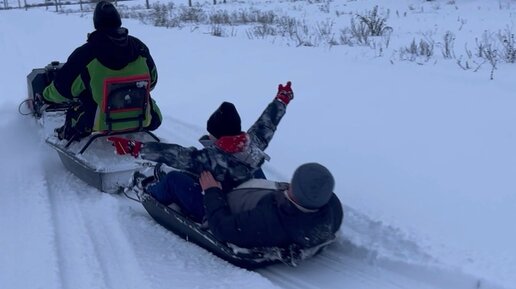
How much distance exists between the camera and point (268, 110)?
4695 mm

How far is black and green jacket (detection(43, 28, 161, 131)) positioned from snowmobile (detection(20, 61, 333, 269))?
0.43 ft

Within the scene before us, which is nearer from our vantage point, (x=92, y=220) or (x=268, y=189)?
(x=268, y=189)

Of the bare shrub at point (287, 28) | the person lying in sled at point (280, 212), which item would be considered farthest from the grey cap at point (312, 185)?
the bare shrub at point (287, 28)

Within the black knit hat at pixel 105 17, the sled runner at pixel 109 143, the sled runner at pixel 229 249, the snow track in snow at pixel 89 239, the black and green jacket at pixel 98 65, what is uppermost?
the black knit hat at pixel 105 17

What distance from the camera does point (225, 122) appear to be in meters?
3.98

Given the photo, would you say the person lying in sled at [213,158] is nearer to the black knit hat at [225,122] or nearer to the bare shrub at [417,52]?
the black knit hat at [225,122]

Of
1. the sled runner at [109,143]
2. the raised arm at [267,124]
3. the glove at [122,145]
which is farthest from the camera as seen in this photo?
the glove at [122,145]

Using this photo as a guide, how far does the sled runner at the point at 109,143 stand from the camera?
16.5 ft

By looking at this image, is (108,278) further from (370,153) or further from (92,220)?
(370,153)

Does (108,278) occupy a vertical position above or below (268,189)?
below

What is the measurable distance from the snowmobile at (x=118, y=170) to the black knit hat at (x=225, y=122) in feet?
1.98

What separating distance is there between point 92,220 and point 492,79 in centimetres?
478

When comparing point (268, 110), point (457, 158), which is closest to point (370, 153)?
A: point (457, 158)

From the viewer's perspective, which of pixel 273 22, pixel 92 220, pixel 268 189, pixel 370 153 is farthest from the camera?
pixel 273 22
